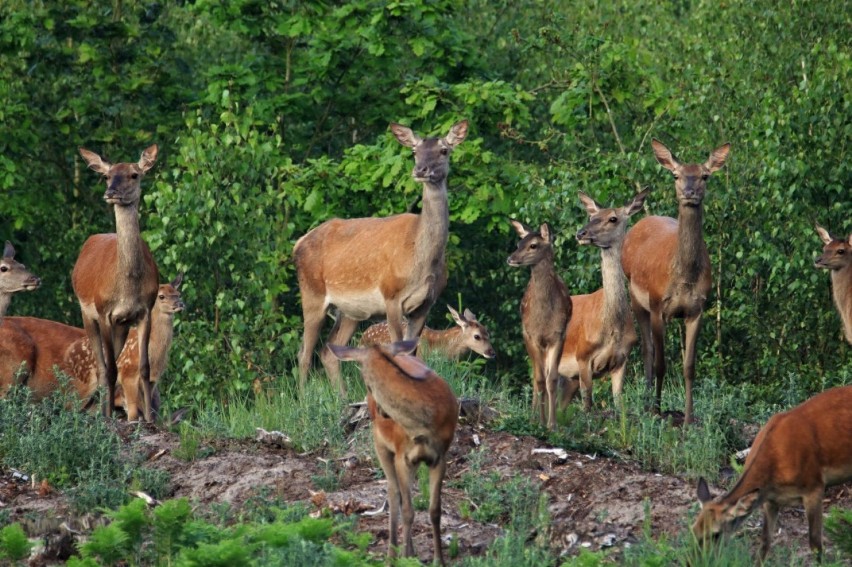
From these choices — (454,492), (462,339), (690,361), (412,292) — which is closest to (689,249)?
(690,361)

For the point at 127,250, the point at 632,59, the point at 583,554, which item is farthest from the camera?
the point at 632,59

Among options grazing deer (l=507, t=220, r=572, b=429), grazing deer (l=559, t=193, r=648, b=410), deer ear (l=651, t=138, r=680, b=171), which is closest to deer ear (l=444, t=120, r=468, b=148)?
grazing deer (l=559, t=193, r=648, b=410)

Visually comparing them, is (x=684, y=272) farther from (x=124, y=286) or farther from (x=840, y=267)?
(x=124, y=286)

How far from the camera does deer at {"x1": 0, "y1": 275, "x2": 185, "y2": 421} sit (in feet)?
47.3

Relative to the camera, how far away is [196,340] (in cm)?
1550

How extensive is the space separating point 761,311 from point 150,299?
6.90m

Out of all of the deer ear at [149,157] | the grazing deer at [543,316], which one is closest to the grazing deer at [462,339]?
the deer ear at [149,157]

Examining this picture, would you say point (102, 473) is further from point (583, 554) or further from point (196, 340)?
point (196, 340)

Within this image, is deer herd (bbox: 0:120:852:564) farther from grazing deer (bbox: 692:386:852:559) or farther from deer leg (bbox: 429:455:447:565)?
grazing deer (bbox: 692:386:852:559)

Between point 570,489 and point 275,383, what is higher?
point 570,489

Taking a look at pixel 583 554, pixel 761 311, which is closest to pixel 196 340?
pixel 761 311

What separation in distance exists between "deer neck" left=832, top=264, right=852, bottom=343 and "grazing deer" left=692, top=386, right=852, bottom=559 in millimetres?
5555

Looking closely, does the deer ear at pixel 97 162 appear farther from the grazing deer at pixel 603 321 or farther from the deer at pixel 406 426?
the deer at pixel 406 426

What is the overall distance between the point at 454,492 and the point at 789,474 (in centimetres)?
243
